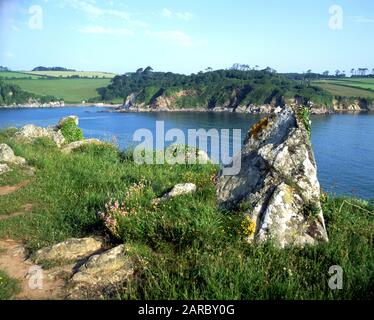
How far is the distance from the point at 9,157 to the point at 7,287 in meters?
9.42

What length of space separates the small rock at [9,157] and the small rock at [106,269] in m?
9.11

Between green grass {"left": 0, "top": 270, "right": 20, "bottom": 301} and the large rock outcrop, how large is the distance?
4112 mm

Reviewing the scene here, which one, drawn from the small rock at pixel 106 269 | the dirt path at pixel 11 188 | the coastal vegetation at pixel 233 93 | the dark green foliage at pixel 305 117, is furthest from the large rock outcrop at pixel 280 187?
the coastal vegetation at pixel 233 93

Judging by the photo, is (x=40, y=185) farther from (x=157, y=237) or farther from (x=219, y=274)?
(x=219, y=274)

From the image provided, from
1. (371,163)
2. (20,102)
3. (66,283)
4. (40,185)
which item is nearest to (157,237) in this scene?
(66,283)

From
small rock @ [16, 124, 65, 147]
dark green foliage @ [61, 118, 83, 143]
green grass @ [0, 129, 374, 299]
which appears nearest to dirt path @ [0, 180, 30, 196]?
green grass @ [0, 129, 374, 299]

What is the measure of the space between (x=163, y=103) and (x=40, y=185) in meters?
170

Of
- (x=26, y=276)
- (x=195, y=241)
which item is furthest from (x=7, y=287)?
(x=195, y=241)

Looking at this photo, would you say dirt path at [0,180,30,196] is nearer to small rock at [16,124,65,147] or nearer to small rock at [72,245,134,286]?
small rock at [72,245,134,286]

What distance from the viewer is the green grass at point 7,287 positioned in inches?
251

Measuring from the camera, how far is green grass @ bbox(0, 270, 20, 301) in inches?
251

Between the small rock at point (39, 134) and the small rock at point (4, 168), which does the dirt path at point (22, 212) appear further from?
the small rock at point (39, 134)

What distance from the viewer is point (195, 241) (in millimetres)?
7141
